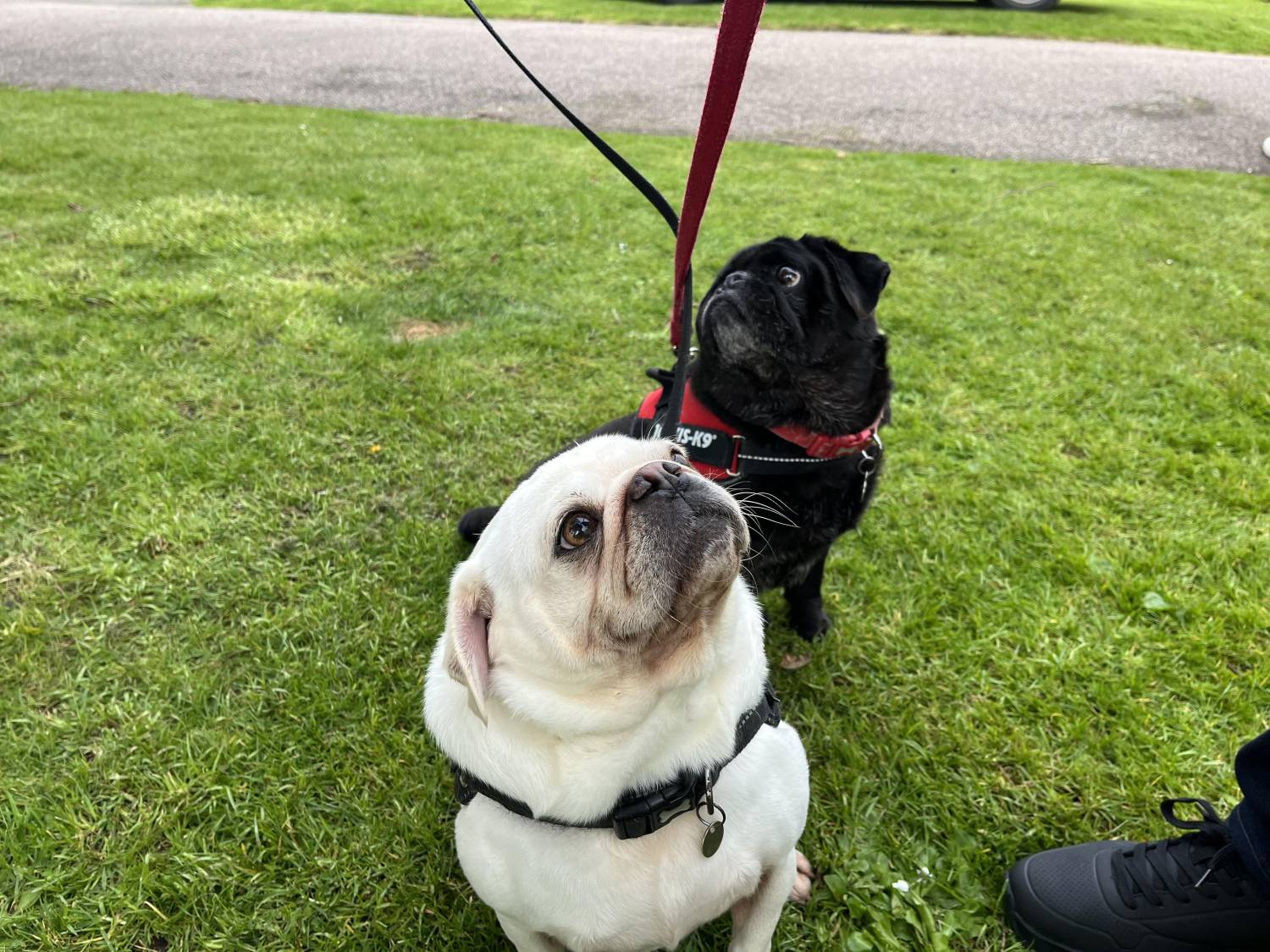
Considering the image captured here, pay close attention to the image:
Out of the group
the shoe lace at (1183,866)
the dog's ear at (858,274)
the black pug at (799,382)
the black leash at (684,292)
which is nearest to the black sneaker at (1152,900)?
the shoe lace at (1183,866)

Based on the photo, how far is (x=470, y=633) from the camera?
155 cm

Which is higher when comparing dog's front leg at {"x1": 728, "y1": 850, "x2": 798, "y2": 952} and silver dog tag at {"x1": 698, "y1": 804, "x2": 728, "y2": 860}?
silver dog tag at {"x1": 698, "y1": 804, "x2": 728, "y2": 860}

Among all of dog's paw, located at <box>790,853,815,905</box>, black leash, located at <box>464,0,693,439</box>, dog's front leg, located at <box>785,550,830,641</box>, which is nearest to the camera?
dog's paw, located at <box>790,853,815,905</box>

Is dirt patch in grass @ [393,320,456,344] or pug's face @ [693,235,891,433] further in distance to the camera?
dirt patch in grass @ [393,320,456,344]

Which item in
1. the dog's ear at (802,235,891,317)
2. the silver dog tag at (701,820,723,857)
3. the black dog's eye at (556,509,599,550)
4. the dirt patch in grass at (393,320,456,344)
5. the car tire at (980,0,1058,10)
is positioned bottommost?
the dirt patch in grass at (393,320,456,344)

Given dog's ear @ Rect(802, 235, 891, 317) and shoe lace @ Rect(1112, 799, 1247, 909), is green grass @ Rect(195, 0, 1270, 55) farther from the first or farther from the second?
shoe lace @ Rect(1112, 799, 1247, 909)

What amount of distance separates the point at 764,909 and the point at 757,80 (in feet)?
36.0

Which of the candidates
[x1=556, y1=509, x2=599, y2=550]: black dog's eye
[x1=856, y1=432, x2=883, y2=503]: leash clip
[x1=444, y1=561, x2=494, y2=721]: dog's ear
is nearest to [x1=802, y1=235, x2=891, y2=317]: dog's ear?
[x1=856, y1=432, x2=883, y2=503]: leash clip

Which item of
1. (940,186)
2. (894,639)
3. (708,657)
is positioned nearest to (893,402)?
(894,639)

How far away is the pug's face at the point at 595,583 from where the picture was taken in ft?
4.82

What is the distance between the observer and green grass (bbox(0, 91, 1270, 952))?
2127 mm

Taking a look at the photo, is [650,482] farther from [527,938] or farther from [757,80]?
[757,80]

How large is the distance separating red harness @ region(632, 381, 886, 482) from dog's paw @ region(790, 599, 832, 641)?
596 millimetres

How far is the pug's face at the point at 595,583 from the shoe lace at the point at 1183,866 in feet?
4.49
